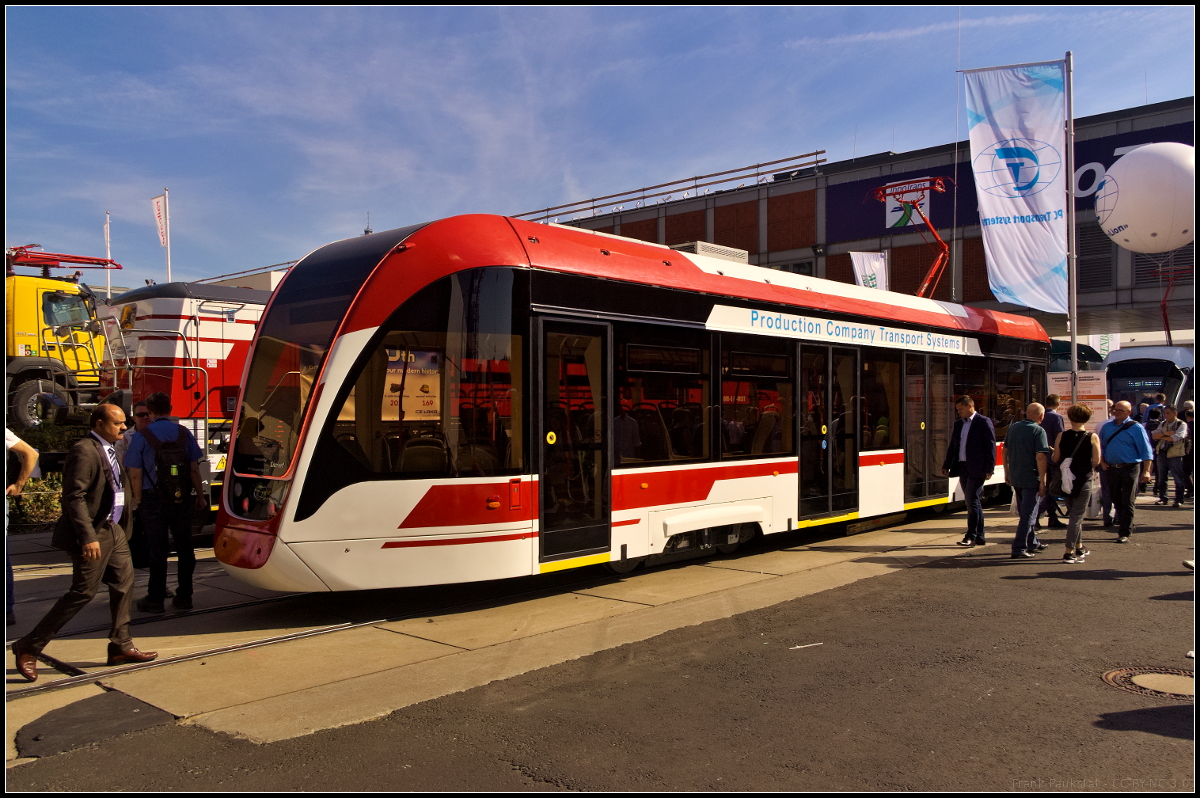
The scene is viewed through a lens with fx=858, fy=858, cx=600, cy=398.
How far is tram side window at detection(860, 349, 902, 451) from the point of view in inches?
447

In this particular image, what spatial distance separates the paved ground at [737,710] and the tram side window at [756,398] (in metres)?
2.14

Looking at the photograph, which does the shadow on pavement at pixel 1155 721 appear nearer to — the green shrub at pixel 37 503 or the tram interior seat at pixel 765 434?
the tram interior seat at pixel 765 434

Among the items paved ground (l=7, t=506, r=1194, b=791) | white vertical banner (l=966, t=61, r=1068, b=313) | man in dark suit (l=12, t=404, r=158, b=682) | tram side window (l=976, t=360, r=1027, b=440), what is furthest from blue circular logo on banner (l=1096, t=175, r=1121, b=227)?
man in dark suit (l=12, t=404, r=158, b=682)

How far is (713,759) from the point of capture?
4.16m

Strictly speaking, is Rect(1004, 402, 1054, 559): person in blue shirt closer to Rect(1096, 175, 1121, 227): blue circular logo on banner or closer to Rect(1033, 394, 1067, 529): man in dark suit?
Rect(1033, 394, 1067, 529): man in dark suit

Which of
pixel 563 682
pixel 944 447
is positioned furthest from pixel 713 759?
pixel 944 447

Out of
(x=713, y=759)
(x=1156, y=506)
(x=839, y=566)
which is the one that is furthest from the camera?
(x=1156, y=506)

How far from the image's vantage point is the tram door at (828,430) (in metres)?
10.4

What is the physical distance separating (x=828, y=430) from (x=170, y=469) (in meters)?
7.32

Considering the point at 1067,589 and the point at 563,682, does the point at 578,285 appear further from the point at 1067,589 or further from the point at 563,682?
the point at 1067,589

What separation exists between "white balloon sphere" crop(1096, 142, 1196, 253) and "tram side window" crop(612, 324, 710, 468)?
8.78 meters

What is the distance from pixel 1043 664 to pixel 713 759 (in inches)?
111

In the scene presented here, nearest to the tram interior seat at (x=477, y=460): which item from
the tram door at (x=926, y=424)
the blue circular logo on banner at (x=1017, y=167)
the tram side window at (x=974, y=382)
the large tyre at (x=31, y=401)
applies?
the tram door at (x=926, y=424)

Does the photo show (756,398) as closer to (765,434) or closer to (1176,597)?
(765,434)
